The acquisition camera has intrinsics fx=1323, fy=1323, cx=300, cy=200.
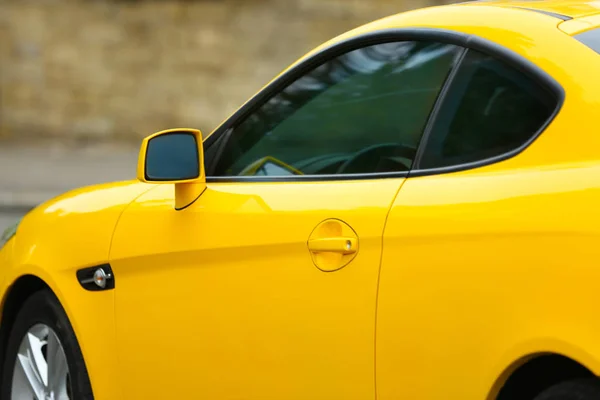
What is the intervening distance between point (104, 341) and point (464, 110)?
148 cm

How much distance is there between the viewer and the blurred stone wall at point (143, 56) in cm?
2216

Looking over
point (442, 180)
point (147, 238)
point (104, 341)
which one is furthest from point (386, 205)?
point (104, 341)

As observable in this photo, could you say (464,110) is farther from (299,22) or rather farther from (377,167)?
(299,22)

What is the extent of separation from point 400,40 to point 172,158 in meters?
0.81

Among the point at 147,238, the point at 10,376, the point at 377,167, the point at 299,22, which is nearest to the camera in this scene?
the point at 377,167

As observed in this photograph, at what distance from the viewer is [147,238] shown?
Result: 393cm

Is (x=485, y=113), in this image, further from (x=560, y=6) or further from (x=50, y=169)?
(x=50, y=169)

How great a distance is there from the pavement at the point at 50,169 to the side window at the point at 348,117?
8.48 metres

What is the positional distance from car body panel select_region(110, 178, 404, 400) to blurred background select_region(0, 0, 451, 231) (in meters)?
18.2

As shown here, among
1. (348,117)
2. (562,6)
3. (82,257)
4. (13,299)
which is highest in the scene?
(562,6)

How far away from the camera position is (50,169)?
18875 millimetres

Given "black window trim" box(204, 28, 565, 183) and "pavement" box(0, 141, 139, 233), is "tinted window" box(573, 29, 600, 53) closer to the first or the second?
"black window trim" box(204, 28, 565, 183)

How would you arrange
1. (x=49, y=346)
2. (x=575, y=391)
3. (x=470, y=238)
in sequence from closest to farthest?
(x=575, y=391) < (x=470, y=238) < (x=49, y=346)

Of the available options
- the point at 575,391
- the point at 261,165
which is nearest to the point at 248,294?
the point at 261,165
